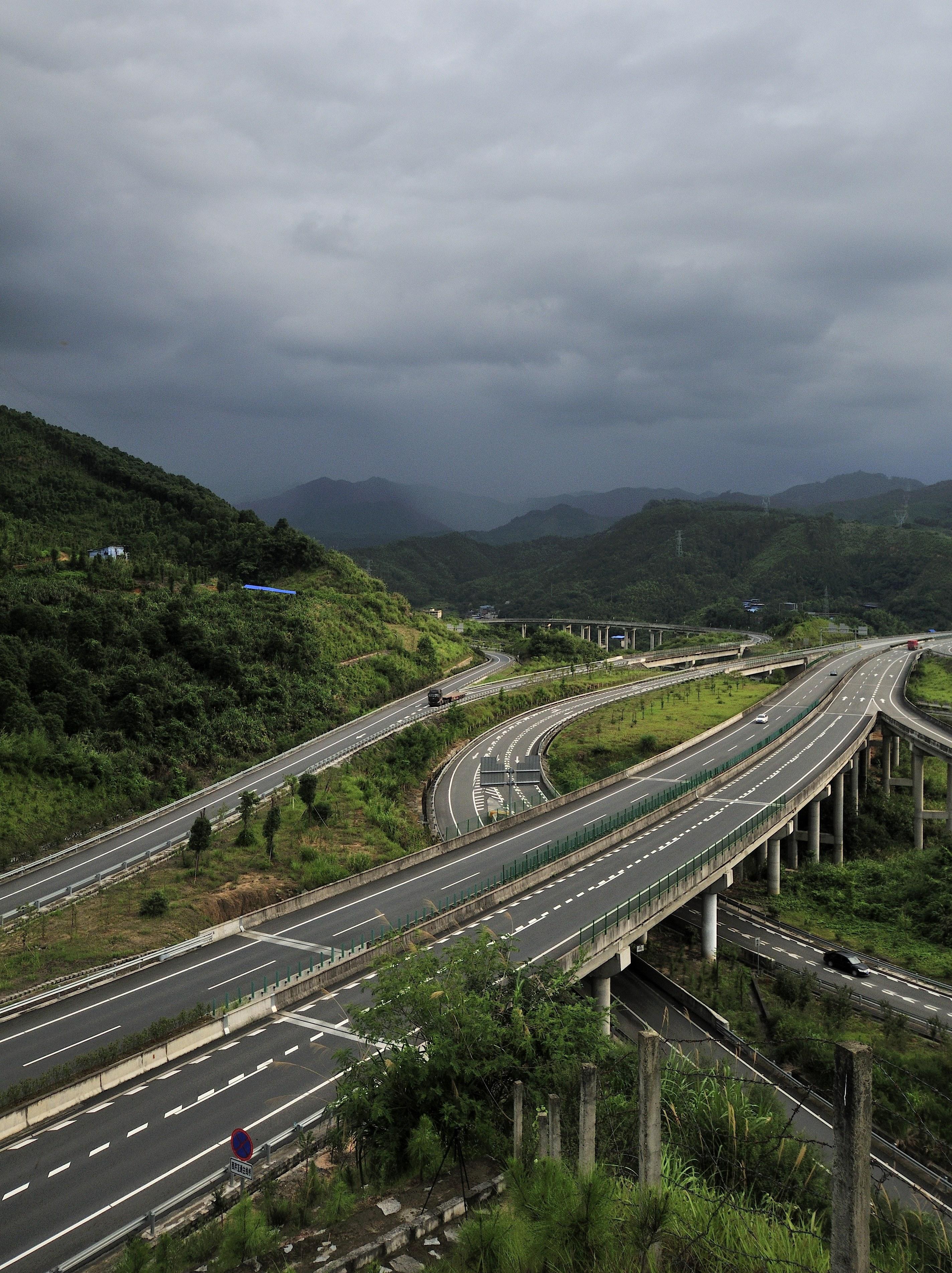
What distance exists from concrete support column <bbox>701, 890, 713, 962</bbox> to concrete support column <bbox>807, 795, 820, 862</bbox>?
78.6 ft

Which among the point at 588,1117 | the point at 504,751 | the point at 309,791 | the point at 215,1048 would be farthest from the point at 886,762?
the point at 588,1117

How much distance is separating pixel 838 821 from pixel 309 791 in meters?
42.2

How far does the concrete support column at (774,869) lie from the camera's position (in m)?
49.1

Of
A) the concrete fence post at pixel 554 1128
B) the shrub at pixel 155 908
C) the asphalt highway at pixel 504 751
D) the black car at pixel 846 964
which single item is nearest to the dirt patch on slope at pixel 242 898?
the shrub at pixel 155 908

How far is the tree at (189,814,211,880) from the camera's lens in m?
35.0

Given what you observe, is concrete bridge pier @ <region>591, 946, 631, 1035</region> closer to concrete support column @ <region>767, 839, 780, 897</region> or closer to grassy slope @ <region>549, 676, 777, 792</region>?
concrete support column @ <region>767, 839, 780, 897</region>

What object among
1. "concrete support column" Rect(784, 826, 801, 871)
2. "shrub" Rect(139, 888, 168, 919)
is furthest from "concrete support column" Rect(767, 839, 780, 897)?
"shrub" Rect(139, 888, 168, 919)

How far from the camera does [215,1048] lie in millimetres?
21469

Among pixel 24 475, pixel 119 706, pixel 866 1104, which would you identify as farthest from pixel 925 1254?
pixel 24 475

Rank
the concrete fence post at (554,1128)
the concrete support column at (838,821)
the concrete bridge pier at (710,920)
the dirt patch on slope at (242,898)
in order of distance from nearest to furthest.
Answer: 1. the concrete fence post at (554,1128)
2. the dirt patch on slope at (242,898)
3. the concrete bridge pier at (710,920)
4. the concrete support column at (838,821)

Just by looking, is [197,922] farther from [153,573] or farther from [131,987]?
[153,573]

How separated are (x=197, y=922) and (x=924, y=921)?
3654cm

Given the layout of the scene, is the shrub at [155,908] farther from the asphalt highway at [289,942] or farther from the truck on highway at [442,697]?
the truck on highway at [442,697]

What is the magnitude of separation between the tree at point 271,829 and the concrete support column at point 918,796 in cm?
5002
